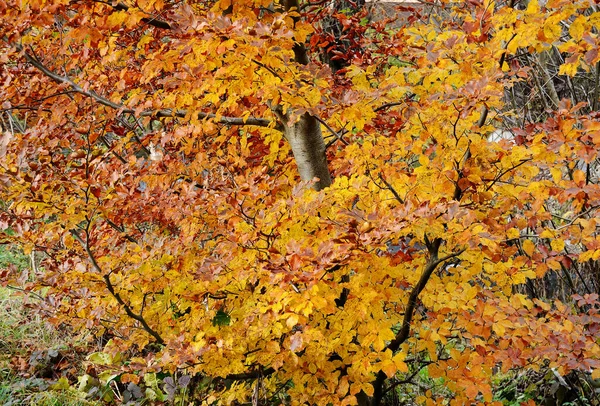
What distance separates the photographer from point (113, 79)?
12.8 feet

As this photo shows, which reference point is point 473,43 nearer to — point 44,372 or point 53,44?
point 53,44

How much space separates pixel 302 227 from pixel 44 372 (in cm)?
311

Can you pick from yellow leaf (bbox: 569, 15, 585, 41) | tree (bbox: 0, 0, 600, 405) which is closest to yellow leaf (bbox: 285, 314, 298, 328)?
tree (bbox: 0, 0, 600, 405)

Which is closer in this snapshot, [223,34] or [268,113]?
[223,34]

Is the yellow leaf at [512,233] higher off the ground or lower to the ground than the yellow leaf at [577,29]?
lower

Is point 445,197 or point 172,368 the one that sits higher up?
point 445,197

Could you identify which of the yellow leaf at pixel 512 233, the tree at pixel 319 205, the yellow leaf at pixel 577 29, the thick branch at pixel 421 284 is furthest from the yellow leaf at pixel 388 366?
the yellow leaf at pixel 577 29

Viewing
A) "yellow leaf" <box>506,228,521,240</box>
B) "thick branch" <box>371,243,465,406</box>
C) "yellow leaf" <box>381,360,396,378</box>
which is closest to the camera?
"yellow leaf" <box>381,360,396,378</box>

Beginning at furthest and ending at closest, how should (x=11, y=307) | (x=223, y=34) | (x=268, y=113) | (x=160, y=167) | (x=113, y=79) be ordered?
(x=11, y=307) < (x=113, y=79) < (x=160, y=167) < (x=268, y=113) < (x=223, y=34)

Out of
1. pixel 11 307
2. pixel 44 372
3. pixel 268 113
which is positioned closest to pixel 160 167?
pixel 268 113

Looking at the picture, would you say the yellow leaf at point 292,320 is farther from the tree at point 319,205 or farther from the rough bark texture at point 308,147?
the rough bark texture at point 308,147

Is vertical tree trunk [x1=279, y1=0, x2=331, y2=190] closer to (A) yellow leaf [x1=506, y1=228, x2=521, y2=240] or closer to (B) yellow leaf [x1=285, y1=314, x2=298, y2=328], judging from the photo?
(A) yellow leaf [x1=506, y1=228, x2=521, y2=240]

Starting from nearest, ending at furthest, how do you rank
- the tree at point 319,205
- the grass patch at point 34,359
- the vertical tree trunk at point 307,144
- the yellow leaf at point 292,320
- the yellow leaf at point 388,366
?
the yellow leaf at point 292,320 < the tree at point 319,205 < the yellow leaf at point 388,366 < the vertical tree trunk at point 307,144 < the grass patch at point 34,359

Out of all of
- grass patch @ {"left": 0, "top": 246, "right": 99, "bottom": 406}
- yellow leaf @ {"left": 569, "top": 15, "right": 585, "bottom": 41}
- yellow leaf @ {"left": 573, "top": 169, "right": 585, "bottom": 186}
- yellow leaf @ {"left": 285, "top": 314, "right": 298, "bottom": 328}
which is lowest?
grass patch @ {"left": 0, "top": 246, "right": 99, "bottom": 406}
